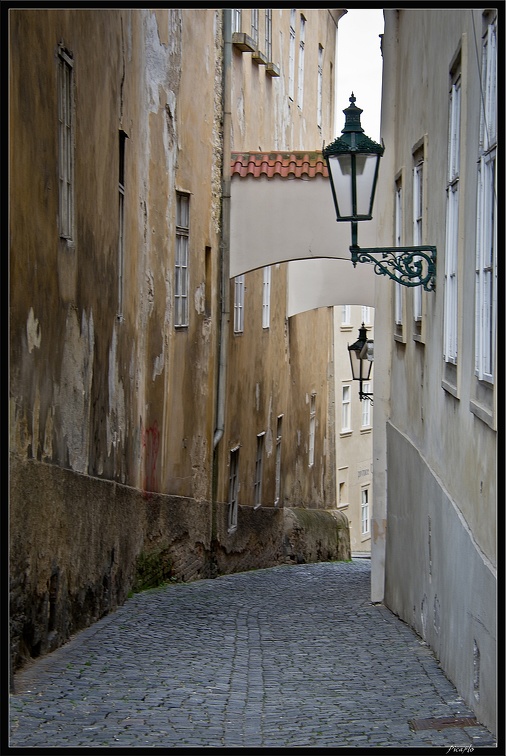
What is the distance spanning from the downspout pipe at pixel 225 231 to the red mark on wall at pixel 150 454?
3.12 meters

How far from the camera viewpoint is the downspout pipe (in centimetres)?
1661

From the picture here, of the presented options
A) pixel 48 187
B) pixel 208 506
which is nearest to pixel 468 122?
pixel 48 187

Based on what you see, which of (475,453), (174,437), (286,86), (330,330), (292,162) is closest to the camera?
(475,453)

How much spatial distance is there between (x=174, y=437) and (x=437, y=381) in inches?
249

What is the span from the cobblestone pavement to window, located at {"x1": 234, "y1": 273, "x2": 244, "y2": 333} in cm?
728

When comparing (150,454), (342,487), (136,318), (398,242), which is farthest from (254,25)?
(342,487)

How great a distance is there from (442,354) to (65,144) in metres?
3.28

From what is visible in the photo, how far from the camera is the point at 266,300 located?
21.1m

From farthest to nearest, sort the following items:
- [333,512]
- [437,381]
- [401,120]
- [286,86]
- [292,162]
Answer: [333,512], [286,86], [292,162], [401,120], [437,381]

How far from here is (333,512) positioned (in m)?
27.6

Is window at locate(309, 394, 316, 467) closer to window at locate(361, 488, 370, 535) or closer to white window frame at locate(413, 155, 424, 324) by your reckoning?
window at locate(361, 488, 370, 535)

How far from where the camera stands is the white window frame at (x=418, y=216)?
1055 cm

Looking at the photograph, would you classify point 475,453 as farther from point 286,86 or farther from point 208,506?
point 286,86

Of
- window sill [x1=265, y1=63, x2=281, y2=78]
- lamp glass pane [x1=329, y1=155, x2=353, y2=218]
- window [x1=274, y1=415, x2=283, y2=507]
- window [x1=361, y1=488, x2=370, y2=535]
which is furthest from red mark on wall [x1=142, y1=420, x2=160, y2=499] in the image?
window [x1=361, y1=488, x2=370, y2=535]
